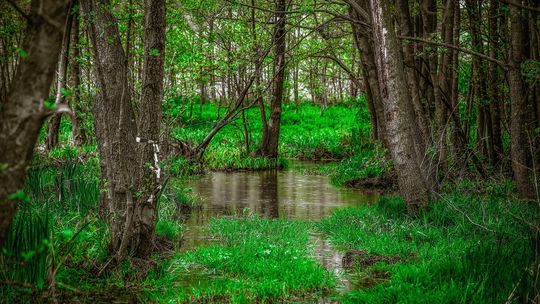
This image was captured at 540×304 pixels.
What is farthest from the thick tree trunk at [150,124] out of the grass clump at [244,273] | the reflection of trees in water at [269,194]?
the reflection of trees in water at [269,194]

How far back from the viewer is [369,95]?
15.1 meters

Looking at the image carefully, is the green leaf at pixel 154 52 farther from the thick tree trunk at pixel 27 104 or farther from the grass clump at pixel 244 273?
the thick tree trunk at pixel 27 104

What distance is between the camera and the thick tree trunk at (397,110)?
8367mm

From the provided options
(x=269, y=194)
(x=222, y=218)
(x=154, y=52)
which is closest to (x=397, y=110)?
(x=222, y=218)

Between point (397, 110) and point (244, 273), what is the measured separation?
3.74 meters

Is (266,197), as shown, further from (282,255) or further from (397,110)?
(282,255)

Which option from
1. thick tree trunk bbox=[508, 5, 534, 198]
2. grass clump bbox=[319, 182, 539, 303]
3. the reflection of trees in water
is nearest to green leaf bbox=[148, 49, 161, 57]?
grass clump bbox=[319, 182, 539, 303]

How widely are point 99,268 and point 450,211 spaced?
16.2 feet

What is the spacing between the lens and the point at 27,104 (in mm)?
2234

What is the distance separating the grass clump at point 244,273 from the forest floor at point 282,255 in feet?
0.04

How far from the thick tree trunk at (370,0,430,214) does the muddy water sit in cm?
164

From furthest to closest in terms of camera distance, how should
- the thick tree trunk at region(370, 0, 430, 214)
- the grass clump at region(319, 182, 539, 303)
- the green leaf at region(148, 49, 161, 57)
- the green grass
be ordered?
the green grass → the thick tree trunk at region(370, 0, 430, 214) → the green leaf at region(148, 49, 161, 57) → the grass clump at region(319, 182, 539, 303)

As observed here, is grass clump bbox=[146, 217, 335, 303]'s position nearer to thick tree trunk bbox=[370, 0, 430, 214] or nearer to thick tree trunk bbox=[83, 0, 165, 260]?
thick tree trunk bbox=[83, 0, 165, 260]

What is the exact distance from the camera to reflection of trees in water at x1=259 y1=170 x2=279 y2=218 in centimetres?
1026
